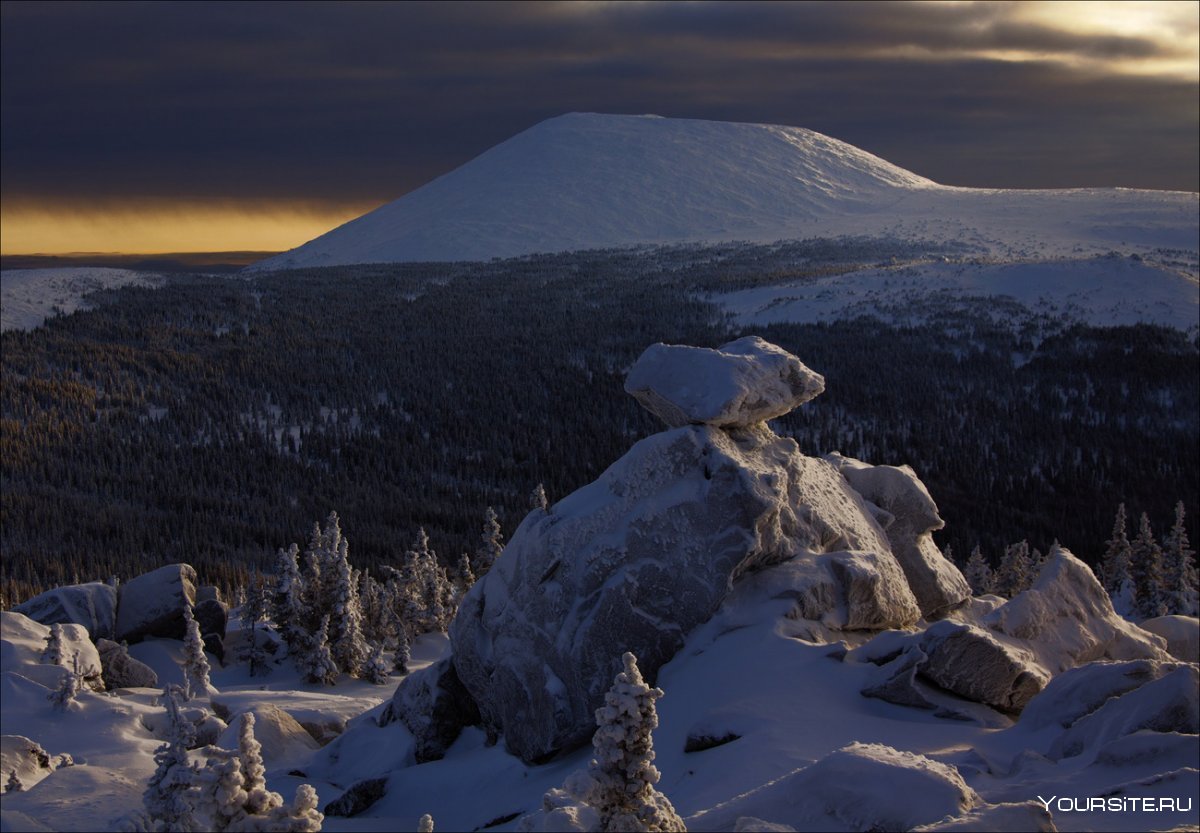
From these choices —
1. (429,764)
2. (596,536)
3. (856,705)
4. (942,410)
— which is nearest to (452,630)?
(429,764)

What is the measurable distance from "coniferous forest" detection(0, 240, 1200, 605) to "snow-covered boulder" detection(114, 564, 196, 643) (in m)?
11.3

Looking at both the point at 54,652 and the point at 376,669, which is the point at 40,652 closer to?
the point at 54,652

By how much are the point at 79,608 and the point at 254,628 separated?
486cm

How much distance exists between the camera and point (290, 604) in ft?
103

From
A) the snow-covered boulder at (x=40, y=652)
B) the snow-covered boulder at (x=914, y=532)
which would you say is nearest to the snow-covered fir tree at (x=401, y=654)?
the snow-covered boulder at (x=40, y=652)

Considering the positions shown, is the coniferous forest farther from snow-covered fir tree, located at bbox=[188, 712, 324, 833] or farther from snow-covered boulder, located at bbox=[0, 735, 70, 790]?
snow-covered fir tree, located at bbox=[188, 712, 324, 833]

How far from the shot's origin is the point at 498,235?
614 feet

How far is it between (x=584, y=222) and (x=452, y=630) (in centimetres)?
18046

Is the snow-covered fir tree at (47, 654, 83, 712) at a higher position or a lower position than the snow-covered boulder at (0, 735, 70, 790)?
lower

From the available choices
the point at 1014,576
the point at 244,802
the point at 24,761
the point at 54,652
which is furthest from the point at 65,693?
the point at 1014,576

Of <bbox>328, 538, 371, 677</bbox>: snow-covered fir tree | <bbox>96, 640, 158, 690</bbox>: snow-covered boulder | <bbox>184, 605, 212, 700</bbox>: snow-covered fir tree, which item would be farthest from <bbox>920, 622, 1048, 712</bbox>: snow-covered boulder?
<bbox>328, 538, 371, 677</bbox>: snow-covered fir tree

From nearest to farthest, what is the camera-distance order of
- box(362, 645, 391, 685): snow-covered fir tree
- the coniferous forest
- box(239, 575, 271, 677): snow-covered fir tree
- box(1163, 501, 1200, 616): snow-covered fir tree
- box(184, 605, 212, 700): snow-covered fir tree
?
box(184, 605, 212, 700): snow-covered fir tree → box(362, 645, 391, 685): snow-covered fir tree → box(239, 575, 271, 677): snow-covered fir tree → box(1163, 501, 1200, 616): snow-covered fir tree → the coniferous forest

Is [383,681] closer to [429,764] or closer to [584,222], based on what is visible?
[429,764]

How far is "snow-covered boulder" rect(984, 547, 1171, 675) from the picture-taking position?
16016 mm
